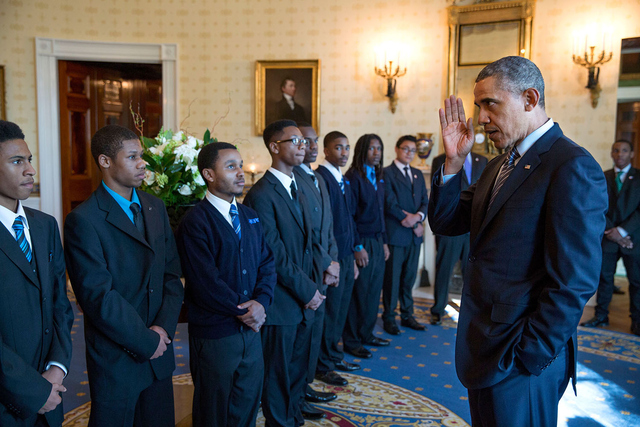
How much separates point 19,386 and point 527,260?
5.65ft

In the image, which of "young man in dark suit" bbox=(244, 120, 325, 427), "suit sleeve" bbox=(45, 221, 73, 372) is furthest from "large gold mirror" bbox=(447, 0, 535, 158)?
"suit sleeve" bbox=(45, 221, 73, 372)

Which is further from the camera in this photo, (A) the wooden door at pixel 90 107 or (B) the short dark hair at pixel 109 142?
(A) the wooden door at pixel 90 107

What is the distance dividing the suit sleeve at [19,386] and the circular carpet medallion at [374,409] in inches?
54.4

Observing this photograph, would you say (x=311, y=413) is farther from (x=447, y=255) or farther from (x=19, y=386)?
(x=447, y=255)

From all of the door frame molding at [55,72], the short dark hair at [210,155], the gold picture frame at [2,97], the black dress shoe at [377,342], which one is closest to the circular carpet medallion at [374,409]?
the black dress shoe at [377,342]

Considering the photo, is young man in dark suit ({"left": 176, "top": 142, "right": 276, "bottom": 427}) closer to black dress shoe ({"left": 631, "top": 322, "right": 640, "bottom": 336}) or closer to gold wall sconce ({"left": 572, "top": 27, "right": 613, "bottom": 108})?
black dress shoe ({"left": 631, "top": 322, "right": 640, "bottom": 336})

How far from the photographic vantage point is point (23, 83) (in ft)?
22.4

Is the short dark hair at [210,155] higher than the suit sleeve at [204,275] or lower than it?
higher

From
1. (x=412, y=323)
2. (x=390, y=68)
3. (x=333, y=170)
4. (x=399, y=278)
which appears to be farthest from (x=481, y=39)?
(x=412, y=323)

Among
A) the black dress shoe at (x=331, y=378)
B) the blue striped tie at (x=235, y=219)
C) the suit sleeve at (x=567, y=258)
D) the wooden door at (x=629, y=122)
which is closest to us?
the suit sleeve at (x=567, y=258)

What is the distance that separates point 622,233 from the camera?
5.09m

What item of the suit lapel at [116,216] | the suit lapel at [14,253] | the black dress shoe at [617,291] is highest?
the suit lapel at [116,216]

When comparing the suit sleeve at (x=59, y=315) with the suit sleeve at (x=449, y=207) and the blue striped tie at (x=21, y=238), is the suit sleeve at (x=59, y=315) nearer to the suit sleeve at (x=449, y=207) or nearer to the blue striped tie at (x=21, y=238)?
the blue striped tie at (x=21, y=238)

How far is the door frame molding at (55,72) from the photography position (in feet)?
22.4
